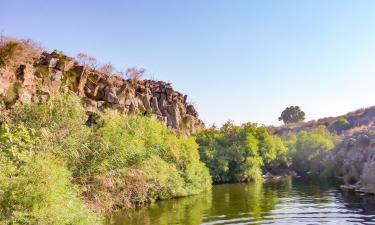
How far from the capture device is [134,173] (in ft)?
156

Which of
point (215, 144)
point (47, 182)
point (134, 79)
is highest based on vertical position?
point (134, 79)

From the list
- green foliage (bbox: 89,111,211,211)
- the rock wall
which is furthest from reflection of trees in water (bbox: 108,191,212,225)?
the rock wall

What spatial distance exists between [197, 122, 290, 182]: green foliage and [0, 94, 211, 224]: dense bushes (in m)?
18.3

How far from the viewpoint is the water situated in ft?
129

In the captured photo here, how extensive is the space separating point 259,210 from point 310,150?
73.5m

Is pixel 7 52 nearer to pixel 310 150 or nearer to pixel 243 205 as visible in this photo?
pixel 243 205

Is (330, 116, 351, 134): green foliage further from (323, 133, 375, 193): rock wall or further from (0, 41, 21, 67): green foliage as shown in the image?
(0, 41, 21, 67): green foliage

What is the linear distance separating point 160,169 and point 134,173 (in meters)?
8.50

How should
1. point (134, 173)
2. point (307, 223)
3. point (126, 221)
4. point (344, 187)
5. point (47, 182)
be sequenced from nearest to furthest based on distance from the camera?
point (47, 182)
point (307, 223)
point (126, 221)
point (134, 173)
point (344, 187)

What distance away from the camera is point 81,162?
43.3m

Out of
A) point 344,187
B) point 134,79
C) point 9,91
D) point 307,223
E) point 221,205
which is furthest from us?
point 134,79

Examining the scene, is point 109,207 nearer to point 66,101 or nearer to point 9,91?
point 66,101

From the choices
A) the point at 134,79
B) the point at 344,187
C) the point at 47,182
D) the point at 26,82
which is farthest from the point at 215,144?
the point at 47,182

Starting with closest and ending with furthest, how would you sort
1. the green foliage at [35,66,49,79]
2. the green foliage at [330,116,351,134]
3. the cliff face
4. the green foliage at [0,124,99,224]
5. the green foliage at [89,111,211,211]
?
the green foliage at [0,124,99,224], the green foliage at [89,111,211,211], the cliff face, the green foliage at [35,66,49,79], the green foliage at [330,116,351,134]
